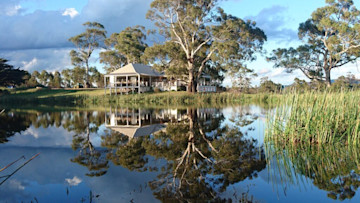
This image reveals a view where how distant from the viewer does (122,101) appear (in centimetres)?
2892

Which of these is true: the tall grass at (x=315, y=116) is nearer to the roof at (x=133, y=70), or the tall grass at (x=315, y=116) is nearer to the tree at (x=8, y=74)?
the roof at (x=133, y=70)

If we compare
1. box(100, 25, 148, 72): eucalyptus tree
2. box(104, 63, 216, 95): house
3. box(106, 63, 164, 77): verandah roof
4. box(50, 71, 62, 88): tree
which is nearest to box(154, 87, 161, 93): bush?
box(104, 63, 216, 95): house

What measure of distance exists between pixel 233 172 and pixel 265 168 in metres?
0.71

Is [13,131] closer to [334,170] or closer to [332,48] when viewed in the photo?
[334,170]

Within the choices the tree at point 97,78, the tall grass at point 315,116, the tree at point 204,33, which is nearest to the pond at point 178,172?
the tall grass at point 315,116

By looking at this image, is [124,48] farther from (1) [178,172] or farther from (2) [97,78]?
(1) [178,172]

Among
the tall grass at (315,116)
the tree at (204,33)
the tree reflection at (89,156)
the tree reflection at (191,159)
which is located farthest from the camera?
the tree at (204,33)

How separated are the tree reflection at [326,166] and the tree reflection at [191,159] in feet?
1.86

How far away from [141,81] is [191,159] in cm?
3036

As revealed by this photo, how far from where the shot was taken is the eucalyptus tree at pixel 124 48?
135 feet

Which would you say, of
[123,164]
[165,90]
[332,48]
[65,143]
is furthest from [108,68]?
[123,164]

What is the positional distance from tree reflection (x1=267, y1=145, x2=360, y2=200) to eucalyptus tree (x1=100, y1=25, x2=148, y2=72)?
121ft

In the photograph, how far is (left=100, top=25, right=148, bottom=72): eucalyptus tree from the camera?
41.2 m

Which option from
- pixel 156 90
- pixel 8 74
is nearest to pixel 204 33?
pixel 156 90
